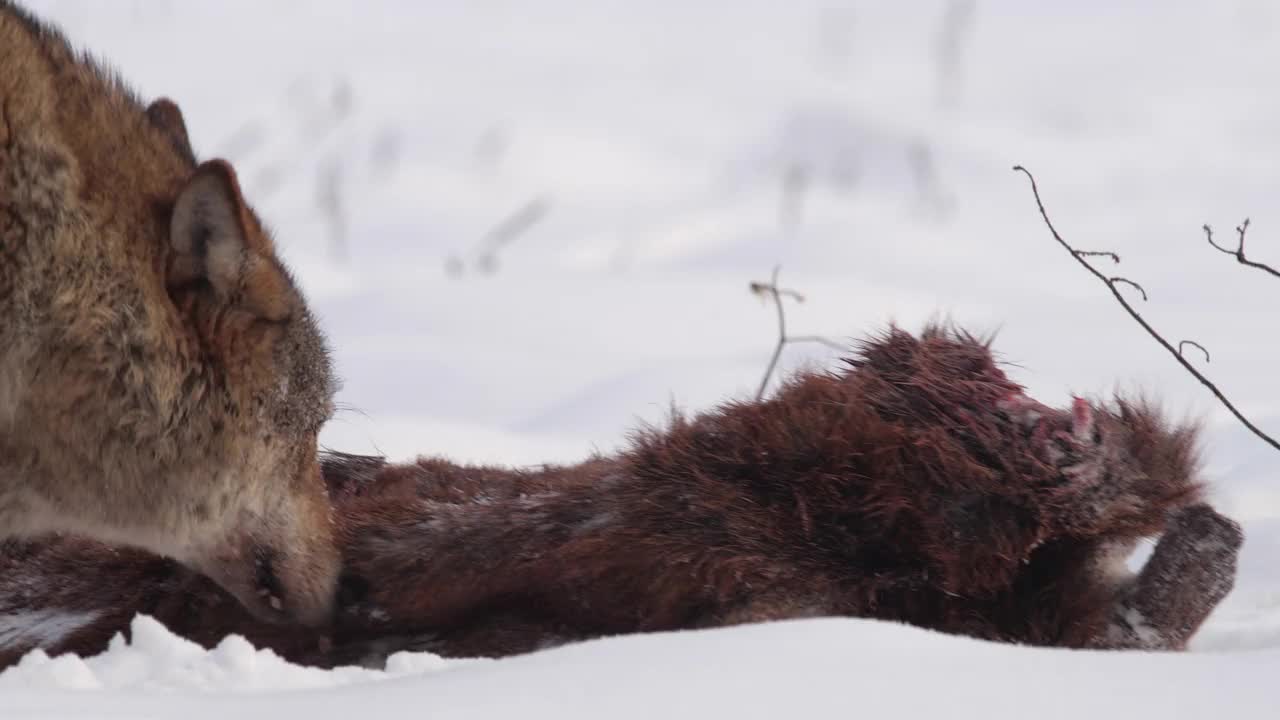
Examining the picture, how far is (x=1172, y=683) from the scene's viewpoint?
1848 millimetres

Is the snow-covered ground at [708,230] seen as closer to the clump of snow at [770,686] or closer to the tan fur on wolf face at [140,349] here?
the clump of snow at [770,686]

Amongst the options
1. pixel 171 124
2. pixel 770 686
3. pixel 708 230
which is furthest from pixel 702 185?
pixel 770 686

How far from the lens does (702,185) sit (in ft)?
54.2

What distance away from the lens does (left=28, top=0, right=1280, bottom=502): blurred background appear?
5965 millimetres

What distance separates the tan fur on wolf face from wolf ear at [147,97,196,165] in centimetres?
2

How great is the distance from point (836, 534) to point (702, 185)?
14376 millimetres

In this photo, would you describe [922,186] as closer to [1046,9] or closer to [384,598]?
[1046,9]

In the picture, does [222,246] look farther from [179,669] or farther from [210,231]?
[179,669]

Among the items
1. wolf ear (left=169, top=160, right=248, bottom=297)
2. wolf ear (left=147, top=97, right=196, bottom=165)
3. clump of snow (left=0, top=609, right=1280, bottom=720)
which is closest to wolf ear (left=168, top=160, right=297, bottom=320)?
wolf ear (left=169, top=160, right=248, bottom=297)

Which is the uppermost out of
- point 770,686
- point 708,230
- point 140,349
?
point 708,230

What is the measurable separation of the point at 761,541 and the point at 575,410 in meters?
3.24

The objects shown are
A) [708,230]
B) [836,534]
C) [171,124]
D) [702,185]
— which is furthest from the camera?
[702,185]

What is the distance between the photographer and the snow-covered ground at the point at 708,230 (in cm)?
190

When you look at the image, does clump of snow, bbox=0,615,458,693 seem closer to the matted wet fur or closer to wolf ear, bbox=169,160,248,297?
the matted wet fur
